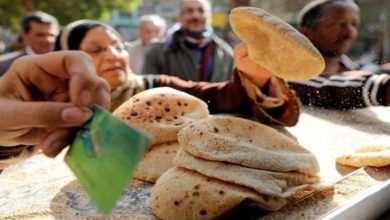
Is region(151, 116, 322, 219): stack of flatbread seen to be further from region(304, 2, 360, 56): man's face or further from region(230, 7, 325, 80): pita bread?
region(304, 2, 360, 56): man's face

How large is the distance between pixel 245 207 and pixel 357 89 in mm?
995

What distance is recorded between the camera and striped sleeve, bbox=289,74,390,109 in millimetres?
1637

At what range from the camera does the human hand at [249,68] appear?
1.67m

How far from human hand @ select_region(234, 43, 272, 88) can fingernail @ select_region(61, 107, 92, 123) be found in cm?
105

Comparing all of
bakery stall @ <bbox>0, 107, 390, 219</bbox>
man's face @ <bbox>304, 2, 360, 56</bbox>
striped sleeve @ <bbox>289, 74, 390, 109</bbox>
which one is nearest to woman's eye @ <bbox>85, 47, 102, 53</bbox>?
bakery stall @ <bbox>0, 107, 390, 219</bbox>

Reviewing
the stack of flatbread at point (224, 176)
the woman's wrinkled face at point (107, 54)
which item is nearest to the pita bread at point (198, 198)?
the stack of flatbread at point (224, 176)

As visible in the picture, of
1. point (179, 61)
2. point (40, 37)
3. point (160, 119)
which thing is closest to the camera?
point (160, 119)

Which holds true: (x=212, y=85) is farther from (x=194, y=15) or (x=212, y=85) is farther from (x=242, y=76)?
(x=194, y=15)

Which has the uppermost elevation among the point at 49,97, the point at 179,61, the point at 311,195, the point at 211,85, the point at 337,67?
the point at 49,97

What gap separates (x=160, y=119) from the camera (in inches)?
56.0

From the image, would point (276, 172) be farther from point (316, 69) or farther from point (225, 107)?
point (225, 107)

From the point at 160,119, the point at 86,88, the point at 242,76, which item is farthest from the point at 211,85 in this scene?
the point at 86,88

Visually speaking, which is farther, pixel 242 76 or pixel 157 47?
pixel 157 47

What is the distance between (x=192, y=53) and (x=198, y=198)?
219 centimetres
